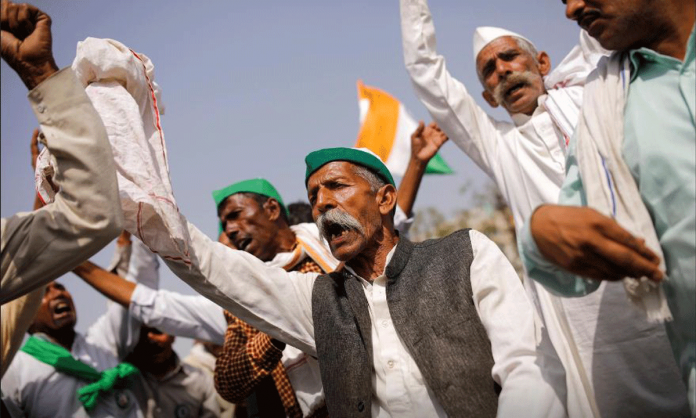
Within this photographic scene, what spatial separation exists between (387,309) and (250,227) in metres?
2.30

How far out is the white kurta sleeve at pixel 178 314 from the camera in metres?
5.87

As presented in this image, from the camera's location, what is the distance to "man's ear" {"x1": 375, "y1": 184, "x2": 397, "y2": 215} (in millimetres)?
3693

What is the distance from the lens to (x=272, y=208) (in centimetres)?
562

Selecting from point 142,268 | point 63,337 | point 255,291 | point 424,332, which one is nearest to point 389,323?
point 424,332

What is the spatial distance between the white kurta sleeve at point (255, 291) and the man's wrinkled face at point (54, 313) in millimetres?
3107

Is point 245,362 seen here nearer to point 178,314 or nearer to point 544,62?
point 178,314

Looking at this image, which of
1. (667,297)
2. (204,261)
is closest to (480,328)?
(667,297)

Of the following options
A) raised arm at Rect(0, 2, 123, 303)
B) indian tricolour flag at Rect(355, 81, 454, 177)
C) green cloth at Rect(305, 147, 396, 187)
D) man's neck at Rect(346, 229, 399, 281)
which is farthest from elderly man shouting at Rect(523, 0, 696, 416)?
indian tricolour flag at Rect(355, 81, 454, 177)

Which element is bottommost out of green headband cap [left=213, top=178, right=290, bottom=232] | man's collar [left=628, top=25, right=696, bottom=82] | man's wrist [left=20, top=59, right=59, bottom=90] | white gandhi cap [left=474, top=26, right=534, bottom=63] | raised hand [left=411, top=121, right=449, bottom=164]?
green headband cap [left=213, top=178, right=290, bottom=232]

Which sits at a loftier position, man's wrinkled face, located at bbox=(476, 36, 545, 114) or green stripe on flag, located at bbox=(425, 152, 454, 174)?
man's wrinkled face, located at bbox=(476, 36, 545, 114)

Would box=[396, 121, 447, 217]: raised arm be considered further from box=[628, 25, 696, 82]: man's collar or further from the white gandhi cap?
box=[628, 25, 696, 82]: man's collar

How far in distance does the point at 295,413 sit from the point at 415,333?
176 cm

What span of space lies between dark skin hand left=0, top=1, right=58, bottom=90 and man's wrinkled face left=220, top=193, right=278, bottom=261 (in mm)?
2692

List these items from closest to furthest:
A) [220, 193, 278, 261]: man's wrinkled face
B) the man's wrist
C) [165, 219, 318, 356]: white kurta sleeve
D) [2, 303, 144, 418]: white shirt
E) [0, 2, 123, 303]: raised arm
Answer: [0, 2, 123, 303]: raised arm
the man's wrist
[165, 219, 318, 356]: white kurta sleeve
[220, 193, 278, 261]: man's wrinkled face
[2, 303, 144, 418]: white shirt
